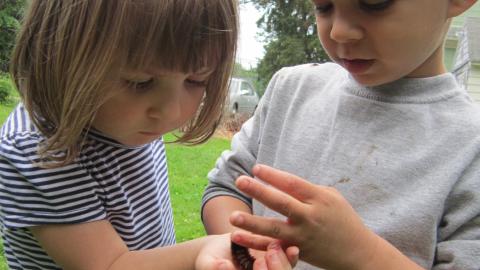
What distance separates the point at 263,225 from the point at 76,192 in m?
0.46

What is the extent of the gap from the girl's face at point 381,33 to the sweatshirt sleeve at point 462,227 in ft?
0.93

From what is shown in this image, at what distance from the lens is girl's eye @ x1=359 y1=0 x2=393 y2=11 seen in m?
1.08

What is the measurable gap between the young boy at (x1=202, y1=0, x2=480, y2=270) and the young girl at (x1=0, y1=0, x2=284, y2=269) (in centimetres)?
22

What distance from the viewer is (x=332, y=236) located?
0.95m

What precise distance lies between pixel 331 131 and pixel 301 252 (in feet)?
1.47

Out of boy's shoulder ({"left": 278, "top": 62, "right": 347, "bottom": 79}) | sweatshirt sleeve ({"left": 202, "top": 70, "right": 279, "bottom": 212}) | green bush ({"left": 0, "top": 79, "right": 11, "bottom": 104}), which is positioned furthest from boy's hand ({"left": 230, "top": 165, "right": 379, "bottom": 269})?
green bush ({"left": 0, "top": 79, "right": 11, "bottom": 104})

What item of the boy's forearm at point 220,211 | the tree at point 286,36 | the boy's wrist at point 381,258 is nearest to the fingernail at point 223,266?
the boy's wrist at point 381,258

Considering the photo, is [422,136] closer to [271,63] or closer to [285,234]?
[285,234]

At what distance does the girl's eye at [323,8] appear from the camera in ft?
3.85

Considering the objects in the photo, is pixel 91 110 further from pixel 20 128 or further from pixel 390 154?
pixel 390 154

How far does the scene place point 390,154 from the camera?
1210mm

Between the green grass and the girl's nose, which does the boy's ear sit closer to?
the girl's nose

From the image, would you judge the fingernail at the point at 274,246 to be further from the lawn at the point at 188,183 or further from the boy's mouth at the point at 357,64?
the lawn at the point at 188,183

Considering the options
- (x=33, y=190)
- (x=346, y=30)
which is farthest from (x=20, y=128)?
(x=346, y=30)
